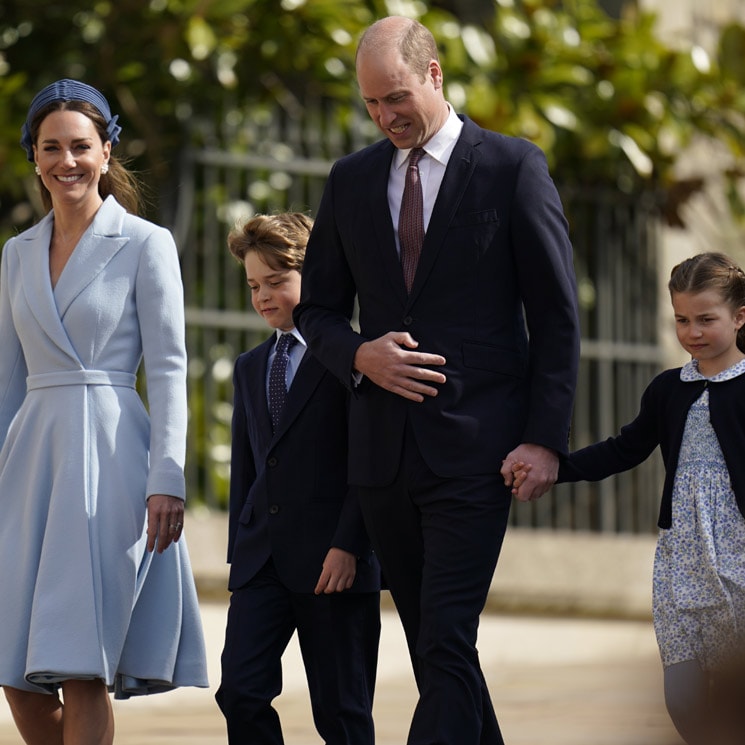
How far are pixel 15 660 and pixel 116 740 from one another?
5.78ft

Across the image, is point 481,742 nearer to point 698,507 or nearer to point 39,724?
point 698,507

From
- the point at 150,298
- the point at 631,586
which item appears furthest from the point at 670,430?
the point at 631,586

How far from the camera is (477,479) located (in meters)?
4.18

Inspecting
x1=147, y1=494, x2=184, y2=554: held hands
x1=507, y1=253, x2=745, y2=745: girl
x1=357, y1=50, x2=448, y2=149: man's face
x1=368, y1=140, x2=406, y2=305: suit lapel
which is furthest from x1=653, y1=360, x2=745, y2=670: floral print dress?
x1=147, y1=494, x2=184, y2=554: held hands

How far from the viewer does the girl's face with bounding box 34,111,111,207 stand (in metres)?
4.56

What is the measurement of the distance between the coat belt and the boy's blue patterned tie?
42cm

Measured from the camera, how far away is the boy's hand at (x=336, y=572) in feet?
14.7

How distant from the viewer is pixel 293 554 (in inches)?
181

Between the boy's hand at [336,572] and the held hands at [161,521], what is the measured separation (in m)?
0.38

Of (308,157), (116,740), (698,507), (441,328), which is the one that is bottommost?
(116,740)

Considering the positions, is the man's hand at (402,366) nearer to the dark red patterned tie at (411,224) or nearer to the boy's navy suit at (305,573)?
the dark red patterned tie at (411,224)

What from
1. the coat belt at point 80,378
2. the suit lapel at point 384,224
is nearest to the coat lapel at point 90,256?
the coat belt at point 80,378

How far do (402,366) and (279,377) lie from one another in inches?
27.8

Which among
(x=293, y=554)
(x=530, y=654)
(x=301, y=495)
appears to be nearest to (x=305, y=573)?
(x=293, y=554)
